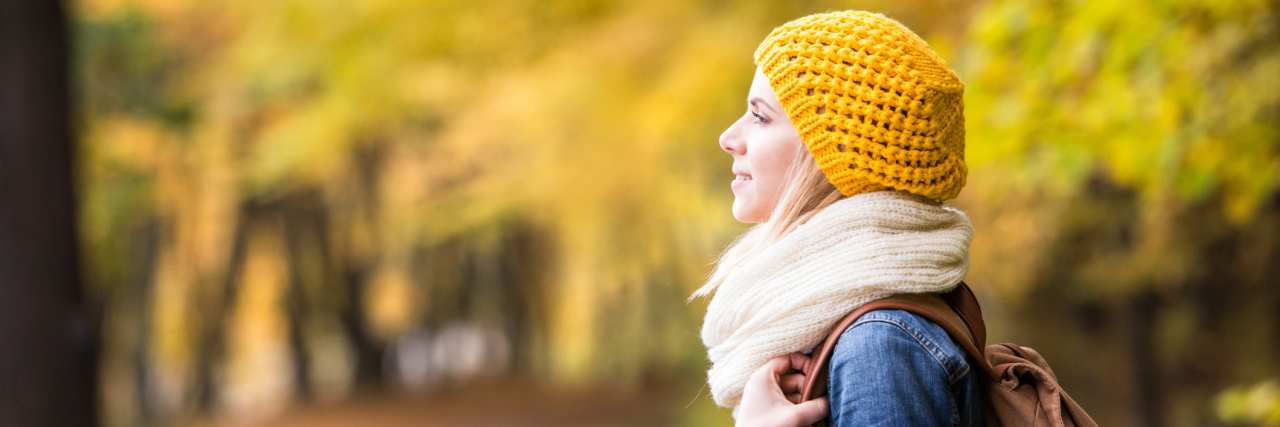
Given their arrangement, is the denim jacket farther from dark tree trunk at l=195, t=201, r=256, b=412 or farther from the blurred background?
dark tree trunk at l=195, t=201, r=256, b=412

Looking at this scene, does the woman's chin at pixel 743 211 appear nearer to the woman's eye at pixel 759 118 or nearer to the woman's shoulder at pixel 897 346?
the woman's eye at pixel 759 118

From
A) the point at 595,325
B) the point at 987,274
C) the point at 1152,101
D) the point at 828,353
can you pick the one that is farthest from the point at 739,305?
the point at 595,325

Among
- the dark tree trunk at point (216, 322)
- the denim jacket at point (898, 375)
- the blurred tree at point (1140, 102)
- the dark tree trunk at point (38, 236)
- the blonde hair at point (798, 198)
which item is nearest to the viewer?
the denim jacket at point (898, 375)

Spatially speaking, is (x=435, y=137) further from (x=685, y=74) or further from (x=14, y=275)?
(x=14, y=275)

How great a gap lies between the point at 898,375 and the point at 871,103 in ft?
1.34

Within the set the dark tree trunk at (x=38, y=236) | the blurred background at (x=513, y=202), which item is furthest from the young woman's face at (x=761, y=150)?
the dark tree trunk at (x=38, y=236)

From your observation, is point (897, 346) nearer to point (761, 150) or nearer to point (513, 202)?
point (761, 150)

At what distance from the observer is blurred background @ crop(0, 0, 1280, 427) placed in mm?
3604

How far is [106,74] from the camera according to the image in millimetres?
9938

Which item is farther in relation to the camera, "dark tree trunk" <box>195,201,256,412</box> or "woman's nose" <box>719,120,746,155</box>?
"dark tree trunk" <box>195,201,256,412</box>

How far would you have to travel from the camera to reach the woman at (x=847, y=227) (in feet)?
4.45

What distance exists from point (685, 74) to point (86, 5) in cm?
669

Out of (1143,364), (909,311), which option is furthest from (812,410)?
(1143,364)

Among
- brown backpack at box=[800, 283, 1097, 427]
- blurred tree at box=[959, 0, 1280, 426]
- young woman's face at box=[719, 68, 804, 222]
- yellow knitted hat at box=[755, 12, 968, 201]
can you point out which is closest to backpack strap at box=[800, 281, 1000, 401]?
brown backpack at box=[800, 283, 1097, 427]
